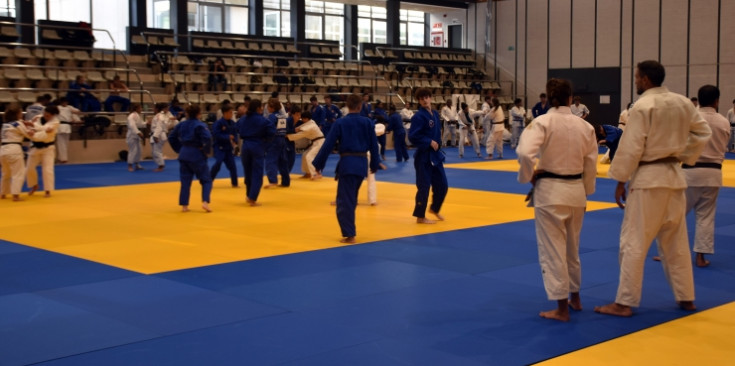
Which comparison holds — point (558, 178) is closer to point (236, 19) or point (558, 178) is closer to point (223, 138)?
point (223, 138)

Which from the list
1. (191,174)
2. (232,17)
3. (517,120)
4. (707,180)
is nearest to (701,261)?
(707,180)

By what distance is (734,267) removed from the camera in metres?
8.00

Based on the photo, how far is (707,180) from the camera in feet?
26.0

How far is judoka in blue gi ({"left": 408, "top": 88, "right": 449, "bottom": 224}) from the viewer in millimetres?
10469

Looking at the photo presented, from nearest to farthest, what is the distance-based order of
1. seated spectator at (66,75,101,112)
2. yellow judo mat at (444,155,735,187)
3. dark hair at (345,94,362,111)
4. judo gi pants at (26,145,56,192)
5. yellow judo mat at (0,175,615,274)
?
yellow judo mat at (0,175,615,274), dark hair at (345,94,362,111), judo gi pants at (26,145,56,192), yellow judo mat at (444,155,735,187), seated spectator at (66,75,101,112)

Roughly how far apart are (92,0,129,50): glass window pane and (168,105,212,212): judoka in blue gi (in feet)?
61.1

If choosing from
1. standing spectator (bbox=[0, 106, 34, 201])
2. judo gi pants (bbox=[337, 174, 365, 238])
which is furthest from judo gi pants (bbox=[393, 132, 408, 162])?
judo gi pants (bbox=[337, 174, 365, 238])

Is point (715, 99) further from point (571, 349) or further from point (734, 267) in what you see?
point (571, 349)

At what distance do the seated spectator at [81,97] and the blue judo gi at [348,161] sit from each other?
15.0 metres

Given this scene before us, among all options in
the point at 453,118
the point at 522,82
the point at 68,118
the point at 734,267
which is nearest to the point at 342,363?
the point at 734,267

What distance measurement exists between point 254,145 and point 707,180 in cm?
738

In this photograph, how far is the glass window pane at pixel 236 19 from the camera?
32938 mm

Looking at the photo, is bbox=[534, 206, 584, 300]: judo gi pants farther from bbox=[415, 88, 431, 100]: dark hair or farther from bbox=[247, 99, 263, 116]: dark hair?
bbox=[247, 99, 263, 116]: dark hair

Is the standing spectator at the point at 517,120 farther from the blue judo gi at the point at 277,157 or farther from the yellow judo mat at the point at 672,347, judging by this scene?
the yellow judo mat at the point at 672,347
